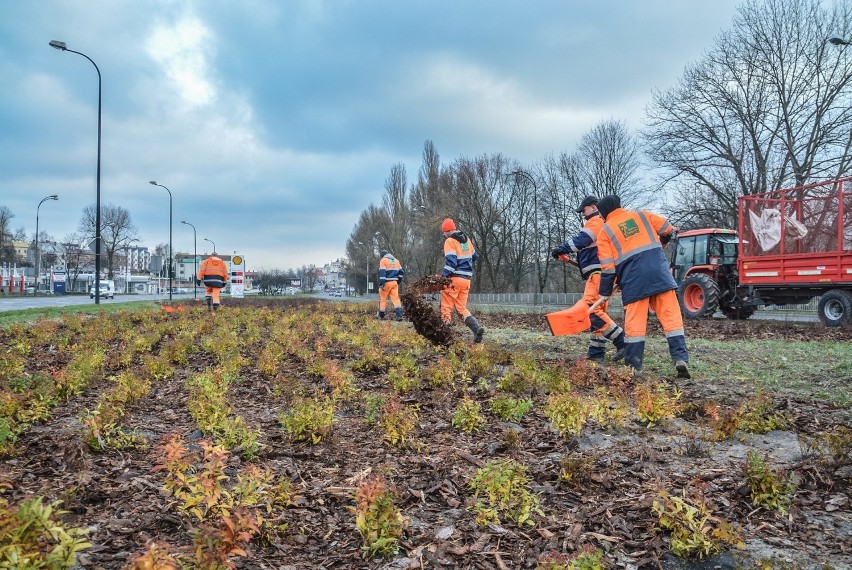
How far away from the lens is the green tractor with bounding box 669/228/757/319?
54.9 feet

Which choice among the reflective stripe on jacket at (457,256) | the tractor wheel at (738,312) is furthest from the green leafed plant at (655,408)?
the tractor wheel at (738,312)

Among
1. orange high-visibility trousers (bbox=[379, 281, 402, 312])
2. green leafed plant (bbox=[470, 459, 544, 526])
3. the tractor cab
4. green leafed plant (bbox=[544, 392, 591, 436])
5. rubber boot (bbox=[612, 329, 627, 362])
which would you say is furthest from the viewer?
the tractor cab

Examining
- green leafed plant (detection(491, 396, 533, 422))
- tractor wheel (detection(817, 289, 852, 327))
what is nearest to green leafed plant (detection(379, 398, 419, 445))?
green leafed plant (detection(491, 396, 533, 422))

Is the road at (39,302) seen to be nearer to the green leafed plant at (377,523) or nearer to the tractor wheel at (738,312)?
the green leafed plant at (377,523)

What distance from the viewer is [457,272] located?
9656 mm

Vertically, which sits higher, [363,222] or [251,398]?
[363,222]

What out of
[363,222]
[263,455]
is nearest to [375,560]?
[263,455]

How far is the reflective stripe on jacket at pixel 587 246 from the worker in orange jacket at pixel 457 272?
1.96 metres

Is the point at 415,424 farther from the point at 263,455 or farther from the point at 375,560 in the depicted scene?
the point at 375,560

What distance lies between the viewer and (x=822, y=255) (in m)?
13.3

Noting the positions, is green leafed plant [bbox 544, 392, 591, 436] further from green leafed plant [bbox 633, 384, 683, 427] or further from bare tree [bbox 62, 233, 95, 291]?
bare tree [bbox 62, 233, 95, 291]

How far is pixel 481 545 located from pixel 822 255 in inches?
553

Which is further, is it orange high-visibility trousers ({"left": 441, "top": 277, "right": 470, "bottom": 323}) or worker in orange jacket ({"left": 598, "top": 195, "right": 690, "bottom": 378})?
orange high-visibility trousers ({"left": 441, "top": 277, "right": 470, "bottom": 323})

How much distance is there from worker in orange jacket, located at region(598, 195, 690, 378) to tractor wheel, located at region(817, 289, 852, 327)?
28.9ft
